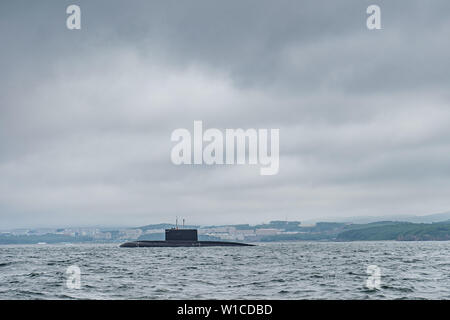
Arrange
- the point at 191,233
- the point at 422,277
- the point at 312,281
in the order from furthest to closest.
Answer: the point at 191,233, the point at 422,277, the point at 312,281

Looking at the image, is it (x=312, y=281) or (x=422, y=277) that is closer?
(x=312, y=281)
